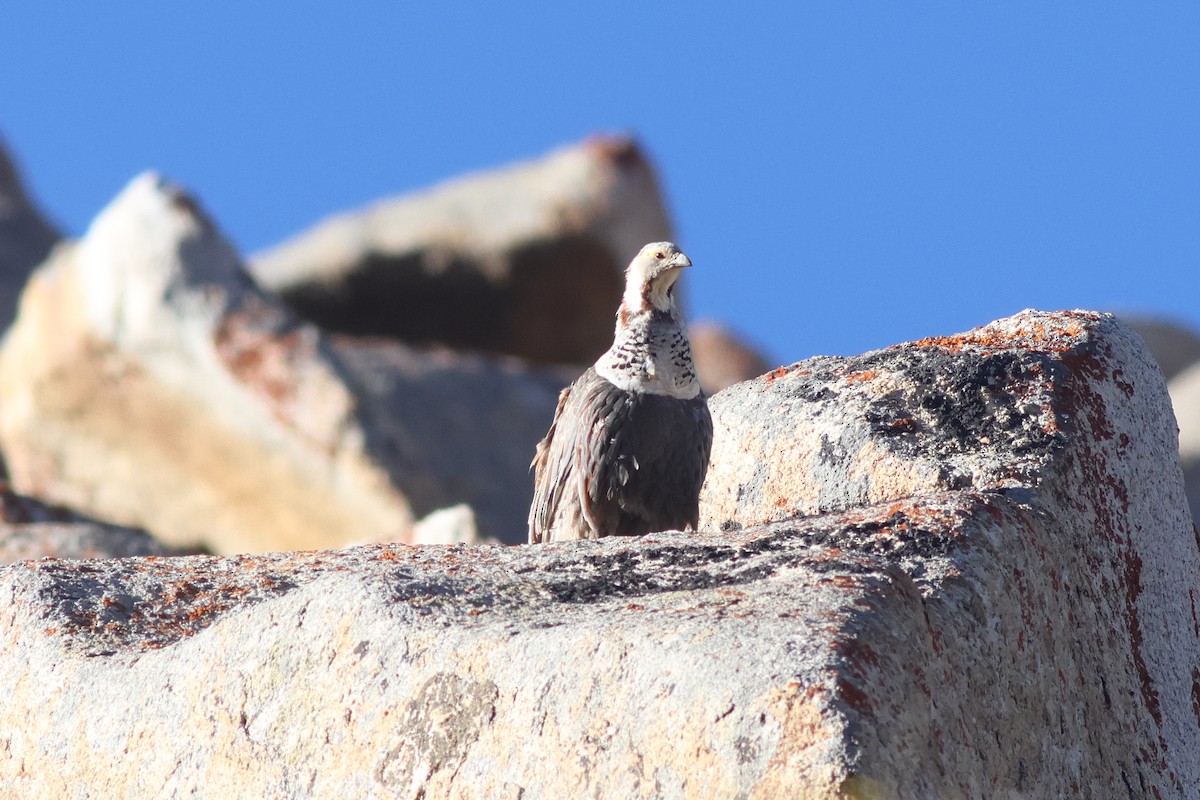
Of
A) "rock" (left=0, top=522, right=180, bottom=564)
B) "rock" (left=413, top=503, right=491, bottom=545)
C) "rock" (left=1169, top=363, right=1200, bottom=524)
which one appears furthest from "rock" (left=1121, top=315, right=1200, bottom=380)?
"rock" (left=0, top=522, right=180, bottom=564)

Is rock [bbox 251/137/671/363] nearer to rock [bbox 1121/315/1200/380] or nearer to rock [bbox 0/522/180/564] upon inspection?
rock [bbox 1121/315/1200/380]

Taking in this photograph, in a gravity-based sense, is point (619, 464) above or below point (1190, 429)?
below

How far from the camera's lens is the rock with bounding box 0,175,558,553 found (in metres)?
14.9

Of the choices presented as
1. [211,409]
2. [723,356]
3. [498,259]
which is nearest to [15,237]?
[498,259]

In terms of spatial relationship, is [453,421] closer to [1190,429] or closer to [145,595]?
[1190,429]

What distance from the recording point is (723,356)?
2800 cm

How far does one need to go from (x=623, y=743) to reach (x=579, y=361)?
64.6 feet

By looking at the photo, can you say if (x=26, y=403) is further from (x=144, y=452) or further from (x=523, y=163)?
(x=523, y=163)

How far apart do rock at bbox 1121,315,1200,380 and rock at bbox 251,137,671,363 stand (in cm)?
865

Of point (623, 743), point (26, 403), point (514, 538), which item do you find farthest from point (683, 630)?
point (26, 403)

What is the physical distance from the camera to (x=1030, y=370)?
4.56 meters

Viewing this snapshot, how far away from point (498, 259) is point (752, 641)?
1934 centimetres

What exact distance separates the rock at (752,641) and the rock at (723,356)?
22.6 meters

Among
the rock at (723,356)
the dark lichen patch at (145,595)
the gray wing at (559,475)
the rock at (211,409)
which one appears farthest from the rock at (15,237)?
the dark lichen patch at (145,595)
